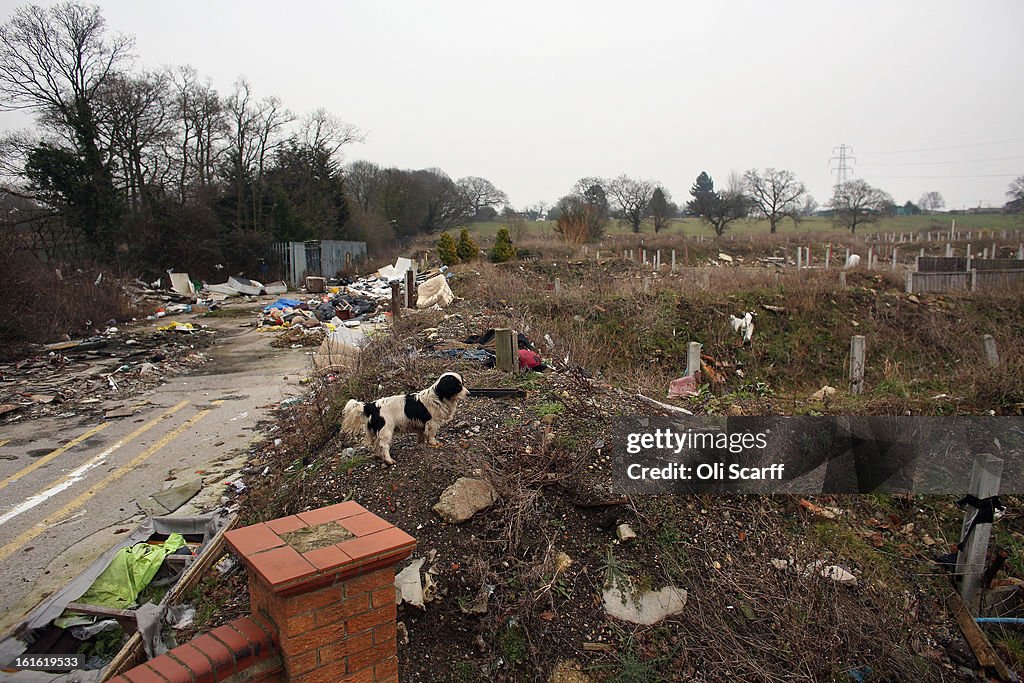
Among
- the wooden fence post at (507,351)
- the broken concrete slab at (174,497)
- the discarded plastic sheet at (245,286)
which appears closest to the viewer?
the broken concrete slab at (174,497)

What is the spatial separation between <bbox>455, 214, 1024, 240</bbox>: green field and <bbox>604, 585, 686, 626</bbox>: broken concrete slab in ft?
142

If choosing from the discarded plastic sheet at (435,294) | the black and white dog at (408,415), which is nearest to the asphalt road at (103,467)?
the black and white dog at (408,415)

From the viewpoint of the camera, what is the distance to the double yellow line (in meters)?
4.95

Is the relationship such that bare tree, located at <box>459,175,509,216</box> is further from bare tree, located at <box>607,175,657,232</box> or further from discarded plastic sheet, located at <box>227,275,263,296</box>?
discarded plastic sheet, located at <box>227,275,263,296</box>

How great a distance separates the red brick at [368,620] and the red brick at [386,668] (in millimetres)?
154

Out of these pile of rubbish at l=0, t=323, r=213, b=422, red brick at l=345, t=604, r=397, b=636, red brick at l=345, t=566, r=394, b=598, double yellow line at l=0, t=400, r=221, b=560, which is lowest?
double yellow line at l=0, t=400, r=221, b=560

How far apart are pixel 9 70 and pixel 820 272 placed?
30255mm

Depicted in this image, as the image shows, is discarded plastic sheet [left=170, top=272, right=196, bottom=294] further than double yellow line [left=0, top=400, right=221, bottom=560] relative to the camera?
Yes

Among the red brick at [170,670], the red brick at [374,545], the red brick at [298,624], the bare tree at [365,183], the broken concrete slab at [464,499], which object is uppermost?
the bare tree at [365,183]

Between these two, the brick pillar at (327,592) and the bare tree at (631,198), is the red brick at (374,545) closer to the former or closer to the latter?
the brick pillar at (327,592)

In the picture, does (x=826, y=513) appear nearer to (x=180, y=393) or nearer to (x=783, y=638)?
(x=783, y=638)

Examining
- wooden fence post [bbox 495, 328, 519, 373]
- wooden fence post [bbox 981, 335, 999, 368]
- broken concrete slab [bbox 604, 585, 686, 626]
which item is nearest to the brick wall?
broken concrete slab [bbox 604, 585, 686, 626]

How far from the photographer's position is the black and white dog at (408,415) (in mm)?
4637
